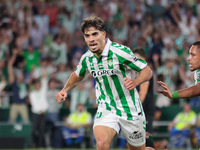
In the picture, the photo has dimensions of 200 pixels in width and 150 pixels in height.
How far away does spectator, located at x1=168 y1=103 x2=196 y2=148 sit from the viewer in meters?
11.0

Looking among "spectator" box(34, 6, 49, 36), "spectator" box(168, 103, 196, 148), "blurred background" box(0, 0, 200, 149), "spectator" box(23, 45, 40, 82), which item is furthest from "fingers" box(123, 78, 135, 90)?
"spectator" box(34, 6, 49, 36)

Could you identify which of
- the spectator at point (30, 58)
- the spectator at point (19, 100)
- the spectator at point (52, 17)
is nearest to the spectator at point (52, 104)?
the spectator at point (19, 100)

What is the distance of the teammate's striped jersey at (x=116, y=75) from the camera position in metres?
4.99

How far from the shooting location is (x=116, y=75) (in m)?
5.02

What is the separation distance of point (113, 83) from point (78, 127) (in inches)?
259

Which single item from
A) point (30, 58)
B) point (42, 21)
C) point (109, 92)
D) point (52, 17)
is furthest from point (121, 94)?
point (52, 17)

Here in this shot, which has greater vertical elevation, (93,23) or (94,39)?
(93,23)

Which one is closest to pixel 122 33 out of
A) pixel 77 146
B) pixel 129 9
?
pixel 129 9

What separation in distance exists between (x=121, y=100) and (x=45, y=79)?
7.01 metres

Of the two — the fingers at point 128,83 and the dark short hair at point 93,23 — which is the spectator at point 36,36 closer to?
the dark short hair at point 93,23

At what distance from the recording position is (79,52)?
12805 millimetres

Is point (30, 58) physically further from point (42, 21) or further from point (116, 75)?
point (116, 75)

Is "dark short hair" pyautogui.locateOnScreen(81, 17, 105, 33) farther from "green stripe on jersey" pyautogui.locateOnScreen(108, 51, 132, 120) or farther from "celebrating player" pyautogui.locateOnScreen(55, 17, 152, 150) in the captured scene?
"green stripe on jersey" pyautogui.locateOnScreen(108, 51, 132, 120)

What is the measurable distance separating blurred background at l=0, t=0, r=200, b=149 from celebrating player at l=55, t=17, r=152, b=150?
580 cm
